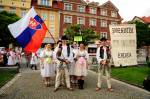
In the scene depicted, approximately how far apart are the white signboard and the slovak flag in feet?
38.4

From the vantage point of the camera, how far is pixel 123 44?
2458cm

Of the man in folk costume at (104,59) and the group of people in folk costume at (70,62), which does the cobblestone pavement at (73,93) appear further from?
the man in folk costume at (104,59)

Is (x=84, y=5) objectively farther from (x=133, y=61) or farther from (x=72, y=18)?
(x=133, y=61)

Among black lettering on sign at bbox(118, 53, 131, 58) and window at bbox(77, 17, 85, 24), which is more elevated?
window at bbox(77, 17, 85, 24)

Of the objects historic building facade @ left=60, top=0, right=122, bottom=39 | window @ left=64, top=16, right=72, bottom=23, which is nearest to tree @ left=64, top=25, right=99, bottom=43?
window @ left=64, top=16, right=72, bottom=23

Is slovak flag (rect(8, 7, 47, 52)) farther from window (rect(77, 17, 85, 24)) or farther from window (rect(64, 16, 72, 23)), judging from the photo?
window (rect(77, 17, 85, 24))

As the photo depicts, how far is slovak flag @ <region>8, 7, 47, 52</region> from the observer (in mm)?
13039

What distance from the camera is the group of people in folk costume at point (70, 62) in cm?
1295

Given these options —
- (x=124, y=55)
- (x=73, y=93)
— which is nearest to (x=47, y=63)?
(x=73, y=93)

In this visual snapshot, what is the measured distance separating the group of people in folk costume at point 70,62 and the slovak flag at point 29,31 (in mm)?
915

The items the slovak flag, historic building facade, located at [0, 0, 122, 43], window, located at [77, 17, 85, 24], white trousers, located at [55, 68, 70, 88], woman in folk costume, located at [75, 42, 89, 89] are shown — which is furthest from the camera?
window, located at [77, 17, 85, 24]

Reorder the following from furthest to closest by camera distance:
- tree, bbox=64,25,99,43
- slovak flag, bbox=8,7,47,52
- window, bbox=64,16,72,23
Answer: window, bbox=64,16,72,23 < tree, bbox=64,25,99,43 < slovak flag, bbox=8,7,47,52

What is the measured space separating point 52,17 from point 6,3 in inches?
359

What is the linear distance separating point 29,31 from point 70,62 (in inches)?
87.5
